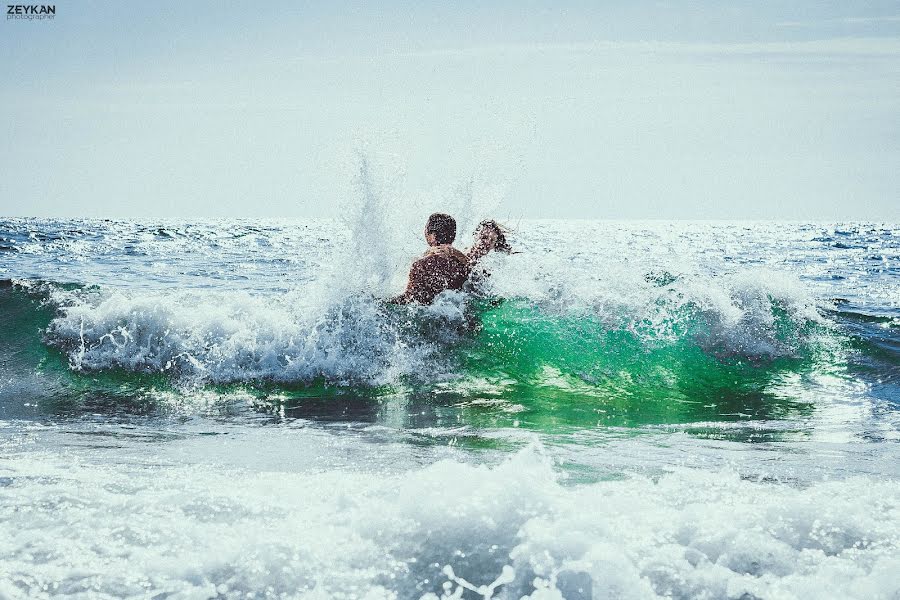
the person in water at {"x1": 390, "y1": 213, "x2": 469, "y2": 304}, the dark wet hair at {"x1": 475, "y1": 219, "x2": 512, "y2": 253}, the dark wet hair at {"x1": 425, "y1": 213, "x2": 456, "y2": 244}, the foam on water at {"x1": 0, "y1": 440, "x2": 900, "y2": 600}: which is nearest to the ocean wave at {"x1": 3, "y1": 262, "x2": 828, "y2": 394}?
the person in water at {"x1": 390, "y1": 213, "x2": 469, "y2": 304}

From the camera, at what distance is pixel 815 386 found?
25.5 ft

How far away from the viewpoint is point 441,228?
29.3ft

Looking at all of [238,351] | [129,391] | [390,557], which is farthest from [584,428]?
[129,391]

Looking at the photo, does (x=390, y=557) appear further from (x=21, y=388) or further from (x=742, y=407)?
(x=21, y=388)

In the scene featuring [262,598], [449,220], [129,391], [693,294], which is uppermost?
[449,220]

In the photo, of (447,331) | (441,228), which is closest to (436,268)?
(441,228)

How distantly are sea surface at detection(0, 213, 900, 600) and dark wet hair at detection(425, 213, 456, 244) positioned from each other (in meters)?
0.74

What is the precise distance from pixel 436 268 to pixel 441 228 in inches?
24.8

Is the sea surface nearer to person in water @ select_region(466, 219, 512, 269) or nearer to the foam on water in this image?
the foam on water

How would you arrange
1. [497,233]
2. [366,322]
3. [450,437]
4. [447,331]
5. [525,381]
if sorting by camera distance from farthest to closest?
1. [497,233]
2. [447,331]
3. [366,322]
4. [525,381]
5. [450,437]

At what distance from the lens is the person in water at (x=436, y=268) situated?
856 cm

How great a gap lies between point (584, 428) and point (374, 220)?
4711mm

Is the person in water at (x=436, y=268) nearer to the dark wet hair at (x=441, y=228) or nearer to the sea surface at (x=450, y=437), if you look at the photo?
the dark wet hair at (x=441, y=228)

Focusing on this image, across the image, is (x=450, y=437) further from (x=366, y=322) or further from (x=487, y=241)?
(x=487, y=241)
